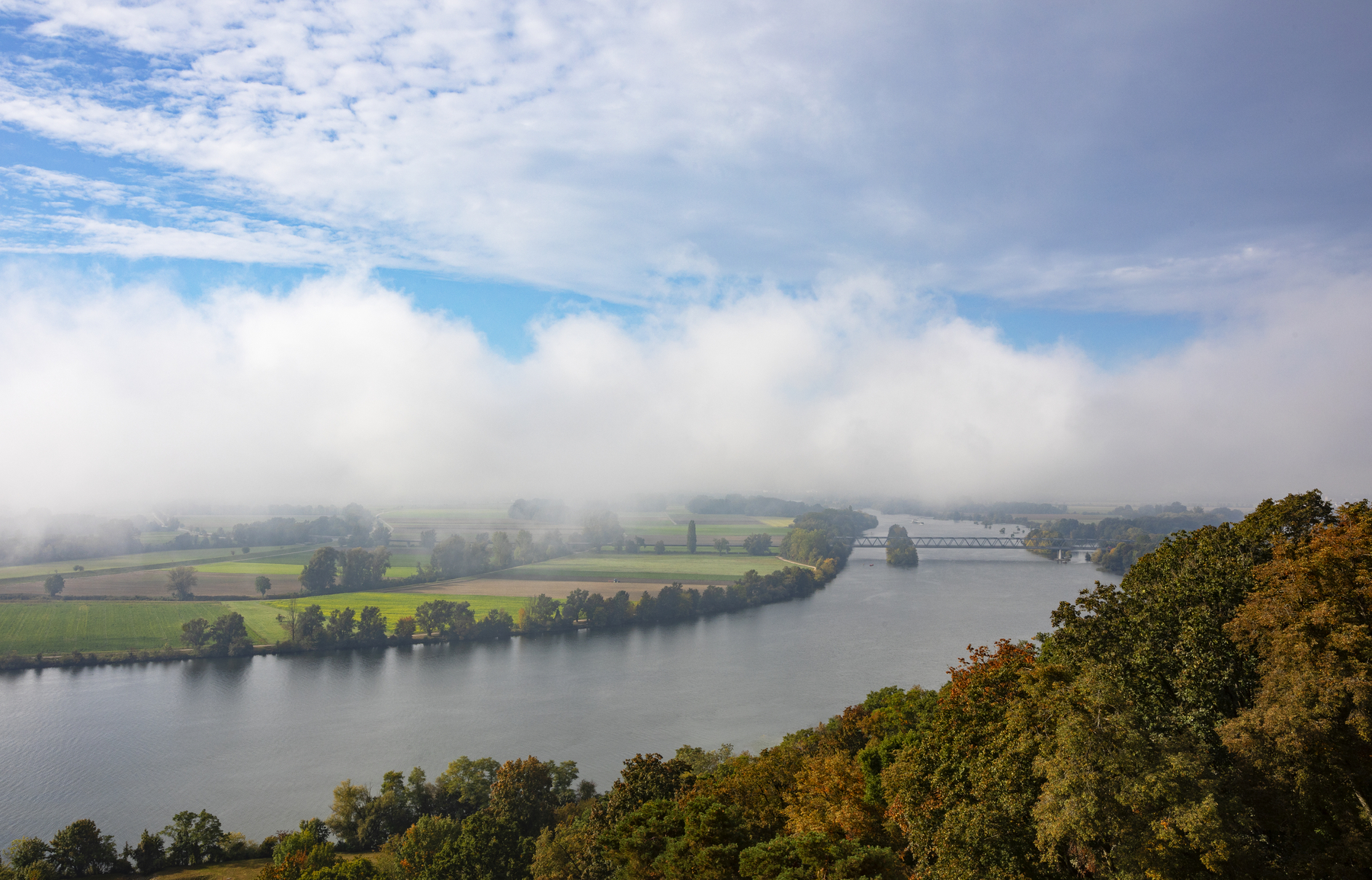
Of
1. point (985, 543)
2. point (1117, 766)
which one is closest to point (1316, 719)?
point (1117, 766)

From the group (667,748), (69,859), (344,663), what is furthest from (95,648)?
(667,748)

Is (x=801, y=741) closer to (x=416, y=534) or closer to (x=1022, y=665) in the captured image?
(x=1022, y=665)

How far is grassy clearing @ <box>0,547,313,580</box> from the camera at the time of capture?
4019 cm

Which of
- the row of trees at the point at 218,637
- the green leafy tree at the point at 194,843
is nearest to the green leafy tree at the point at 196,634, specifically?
→ the row of trees at the point at 218,637

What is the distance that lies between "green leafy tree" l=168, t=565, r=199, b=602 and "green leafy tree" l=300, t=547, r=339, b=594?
5.33 m

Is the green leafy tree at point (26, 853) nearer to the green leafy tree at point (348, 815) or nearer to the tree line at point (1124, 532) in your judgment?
the green leafy tree at point (348, 815)

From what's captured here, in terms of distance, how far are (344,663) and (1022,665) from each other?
92.8 feet

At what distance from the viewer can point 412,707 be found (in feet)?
79.0

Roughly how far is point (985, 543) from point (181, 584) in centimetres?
6029

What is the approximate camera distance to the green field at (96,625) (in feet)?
98.6

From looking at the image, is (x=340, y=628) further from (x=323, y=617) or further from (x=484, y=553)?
(x=484, y=553)

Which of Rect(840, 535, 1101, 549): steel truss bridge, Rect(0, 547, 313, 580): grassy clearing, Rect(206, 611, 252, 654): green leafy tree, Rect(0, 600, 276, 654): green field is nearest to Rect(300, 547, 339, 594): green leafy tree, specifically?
Rect(0, 600, 276, 654): green field

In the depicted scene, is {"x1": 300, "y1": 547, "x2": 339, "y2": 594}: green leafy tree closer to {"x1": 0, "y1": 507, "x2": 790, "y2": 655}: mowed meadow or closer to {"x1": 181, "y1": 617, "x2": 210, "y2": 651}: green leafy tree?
{"x1": 0, "y1": 507, "x2": 790, "y2": 655}: mowed meadow

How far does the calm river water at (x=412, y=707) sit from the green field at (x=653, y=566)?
10212mm
